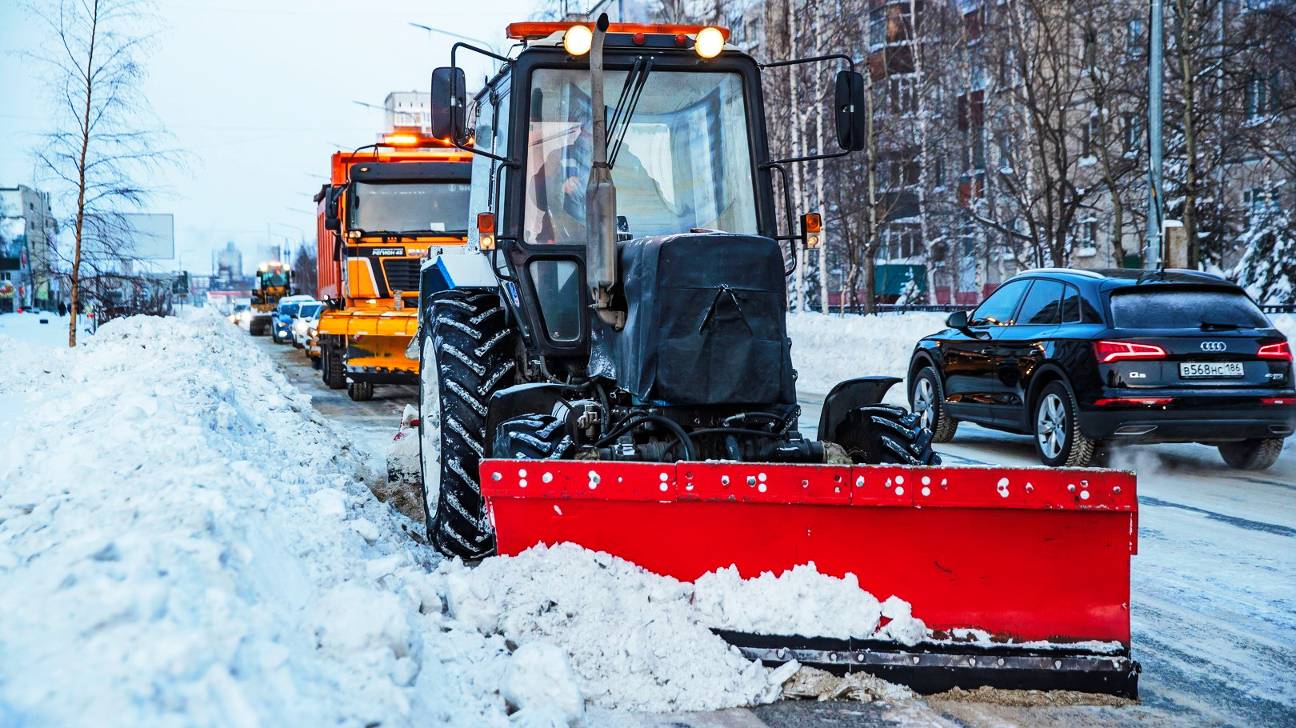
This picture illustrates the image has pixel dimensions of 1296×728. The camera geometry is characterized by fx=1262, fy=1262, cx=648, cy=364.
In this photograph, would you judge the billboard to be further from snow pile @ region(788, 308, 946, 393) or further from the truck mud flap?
the truck mud flap

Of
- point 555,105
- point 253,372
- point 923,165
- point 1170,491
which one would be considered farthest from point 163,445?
point 923,165

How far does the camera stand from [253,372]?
17016mm

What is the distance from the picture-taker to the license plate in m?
9.20

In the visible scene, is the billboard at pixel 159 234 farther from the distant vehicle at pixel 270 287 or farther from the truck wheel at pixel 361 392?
the truck wheel at pixel 361 392

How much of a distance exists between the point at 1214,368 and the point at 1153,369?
46 cm

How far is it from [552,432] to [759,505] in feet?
3.68

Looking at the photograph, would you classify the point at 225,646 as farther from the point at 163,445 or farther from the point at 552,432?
the point at 163,445

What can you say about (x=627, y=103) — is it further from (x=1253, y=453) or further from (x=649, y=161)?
(x=1253, y=453)

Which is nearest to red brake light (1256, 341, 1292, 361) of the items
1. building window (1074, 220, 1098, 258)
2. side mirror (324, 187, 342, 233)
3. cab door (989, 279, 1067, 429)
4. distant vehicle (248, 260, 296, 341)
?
cab door (989, 279, 1067, 429)

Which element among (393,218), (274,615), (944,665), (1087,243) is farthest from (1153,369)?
(1087,243)

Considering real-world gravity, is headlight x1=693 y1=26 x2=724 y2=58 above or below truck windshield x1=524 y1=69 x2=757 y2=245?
above

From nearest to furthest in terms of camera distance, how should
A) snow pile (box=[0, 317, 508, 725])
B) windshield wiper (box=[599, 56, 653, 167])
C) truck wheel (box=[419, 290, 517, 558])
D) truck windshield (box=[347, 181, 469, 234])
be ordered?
snow pile (box=[0, 317, 508, 725]) < truck wheel (box=[419, 290, 517, 558]) < windshield wiper (box=[599, 56, 653, 167]) < truck windshield (box=[347, 181, 469, 234])

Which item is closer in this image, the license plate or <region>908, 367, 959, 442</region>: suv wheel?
the license plate

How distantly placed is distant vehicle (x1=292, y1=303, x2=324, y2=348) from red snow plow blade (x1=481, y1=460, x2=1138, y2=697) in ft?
75.9
